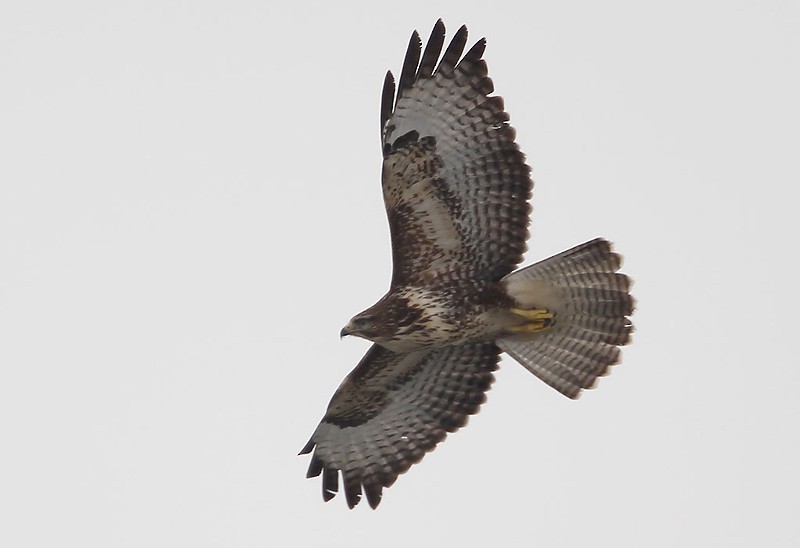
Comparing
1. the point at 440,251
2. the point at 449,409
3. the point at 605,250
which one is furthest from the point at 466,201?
the point at 449,409

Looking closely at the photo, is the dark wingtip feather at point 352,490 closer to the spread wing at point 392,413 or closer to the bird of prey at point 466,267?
the spread wing at point 392,413

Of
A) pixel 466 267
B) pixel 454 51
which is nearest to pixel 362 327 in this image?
pixel 466 267

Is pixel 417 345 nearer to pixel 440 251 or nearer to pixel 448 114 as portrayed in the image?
pixel 440 251

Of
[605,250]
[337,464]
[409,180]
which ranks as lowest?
[337,464]

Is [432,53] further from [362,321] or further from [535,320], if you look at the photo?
[535,320]

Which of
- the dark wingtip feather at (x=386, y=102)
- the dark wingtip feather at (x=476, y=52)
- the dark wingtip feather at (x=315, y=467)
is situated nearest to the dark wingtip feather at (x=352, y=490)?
the dark wingtip feather at (x=315, y=467)
